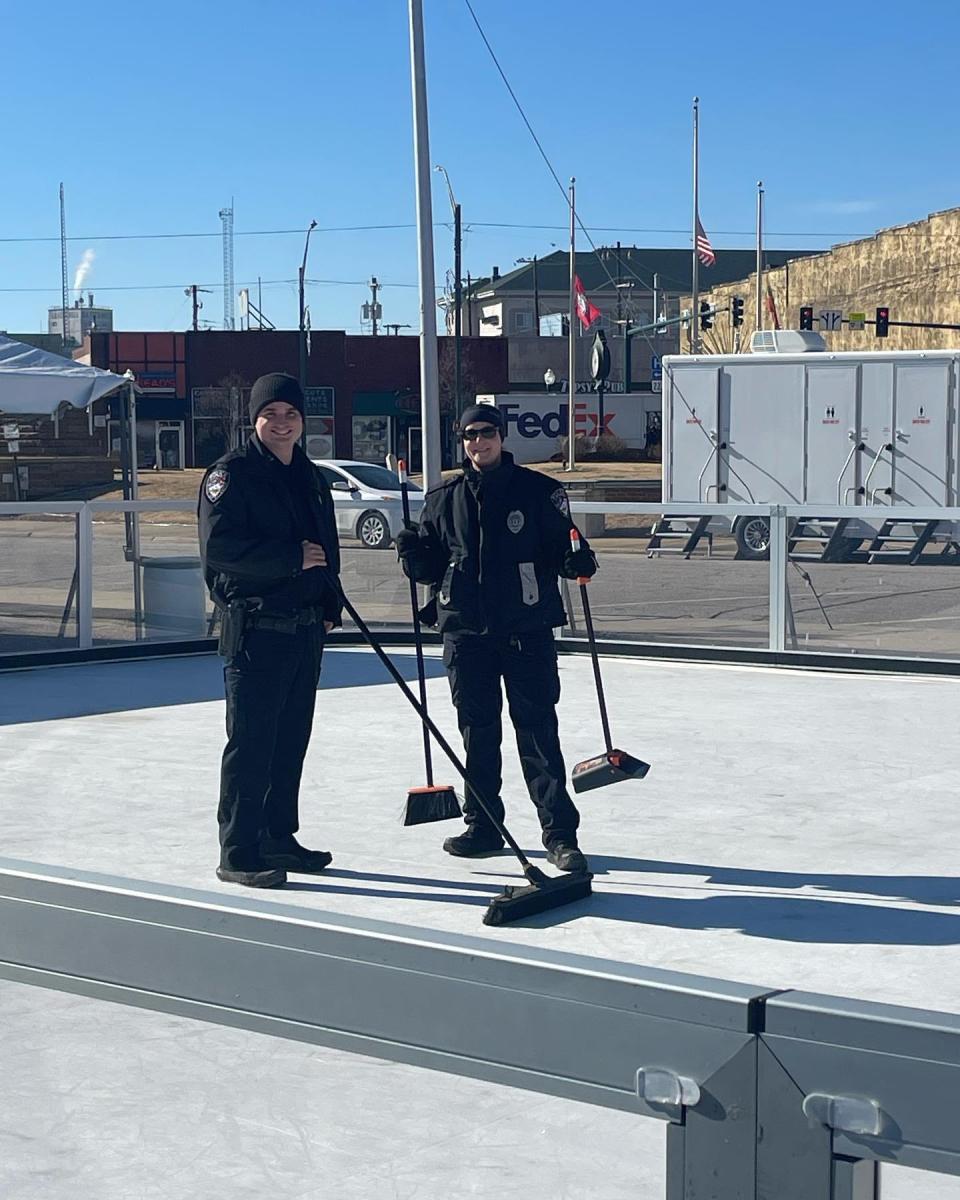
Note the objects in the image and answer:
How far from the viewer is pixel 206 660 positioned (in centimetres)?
1458

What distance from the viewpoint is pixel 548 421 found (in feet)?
217

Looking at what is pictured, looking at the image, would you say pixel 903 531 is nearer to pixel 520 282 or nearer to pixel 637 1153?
pixel 637 1153

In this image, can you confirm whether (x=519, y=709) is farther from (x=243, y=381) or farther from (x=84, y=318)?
(x=84, y=318)

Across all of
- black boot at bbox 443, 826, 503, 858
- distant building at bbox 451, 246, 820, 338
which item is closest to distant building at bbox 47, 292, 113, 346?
distant building at bbox 451, 246, 820, 338

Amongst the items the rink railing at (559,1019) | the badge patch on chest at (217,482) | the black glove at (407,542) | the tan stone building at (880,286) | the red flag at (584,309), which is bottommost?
the rink railing at (559,1019)

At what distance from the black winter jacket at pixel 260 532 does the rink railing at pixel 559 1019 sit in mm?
4434

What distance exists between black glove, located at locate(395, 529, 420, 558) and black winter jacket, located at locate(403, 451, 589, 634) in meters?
0.03

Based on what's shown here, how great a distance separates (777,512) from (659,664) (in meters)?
1.73

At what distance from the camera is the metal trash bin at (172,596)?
48.0 feet

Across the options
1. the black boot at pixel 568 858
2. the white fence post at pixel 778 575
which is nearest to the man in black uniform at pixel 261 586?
the black boot at pixel 568 858

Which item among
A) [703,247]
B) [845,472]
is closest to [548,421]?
[703,247]

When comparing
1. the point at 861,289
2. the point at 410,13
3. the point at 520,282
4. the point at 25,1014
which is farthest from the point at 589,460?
the point at 520,282

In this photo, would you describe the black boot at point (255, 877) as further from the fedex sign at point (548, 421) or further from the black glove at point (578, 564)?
the fedex sign at point (548, 421)

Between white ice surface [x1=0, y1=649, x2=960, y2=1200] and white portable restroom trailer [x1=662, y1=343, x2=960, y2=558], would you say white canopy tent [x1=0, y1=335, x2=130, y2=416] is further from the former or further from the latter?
white portable restroom trailer [x1=662, y1=343, x2=960, y2=558]
